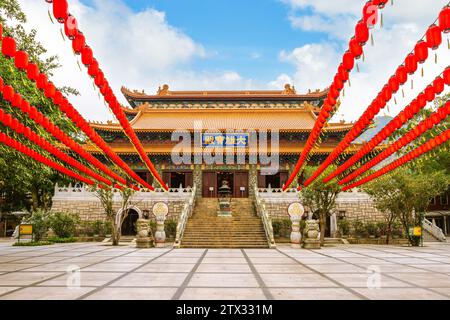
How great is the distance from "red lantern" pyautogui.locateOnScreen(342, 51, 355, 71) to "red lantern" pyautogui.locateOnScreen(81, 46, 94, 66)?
4.14 m

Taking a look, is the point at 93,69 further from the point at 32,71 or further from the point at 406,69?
the point at 406,69

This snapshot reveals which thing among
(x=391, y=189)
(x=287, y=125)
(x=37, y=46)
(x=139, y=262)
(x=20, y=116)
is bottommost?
(x=139, y=262)

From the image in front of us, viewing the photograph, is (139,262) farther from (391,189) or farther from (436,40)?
(391,189)

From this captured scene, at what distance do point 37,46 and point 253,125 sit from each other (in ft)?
47.3

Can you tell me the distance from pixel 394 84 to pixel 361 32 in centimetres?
189

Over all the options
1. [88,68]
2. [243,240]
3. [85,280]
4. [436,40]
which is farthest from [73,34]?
[243,240]

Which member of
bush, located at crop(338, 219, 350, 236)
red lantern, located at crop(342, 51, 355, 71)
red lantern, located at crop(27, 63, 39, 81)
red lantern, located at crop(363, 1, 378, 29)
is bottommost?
bush, located at crop(338, 219, 350, 236)

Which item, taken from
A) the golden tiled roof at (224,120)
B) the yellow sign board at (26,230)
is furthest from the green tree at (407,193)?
the yellow sign board at (26,230)

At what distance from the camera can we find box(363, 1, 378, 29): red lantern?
16.1ft

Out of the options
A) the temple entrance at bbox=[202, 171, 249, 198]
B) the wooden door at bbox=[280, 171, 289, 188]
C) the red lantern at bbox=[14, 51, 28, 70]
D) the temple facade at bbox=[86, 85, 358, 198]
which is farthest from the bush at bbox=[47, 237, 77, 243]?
the wooden door at bbox=[280, 171, 289, 188]

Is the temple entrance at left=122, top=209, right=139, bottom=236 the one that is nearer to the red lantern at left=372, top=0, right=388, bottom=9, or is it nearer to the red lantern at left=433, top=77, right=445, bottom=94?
the red lantern at left=433, top=77, right=445, bottom=94

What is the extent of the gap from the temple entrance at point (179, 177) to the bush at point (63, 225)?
7.47 m

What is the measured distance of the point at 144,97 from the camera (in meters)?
30.5

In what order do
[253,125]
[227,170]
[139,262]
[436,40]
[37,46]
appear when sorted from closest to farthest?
[436,40] → [139,262] → [37,46] → [227,170] → [253,125]
